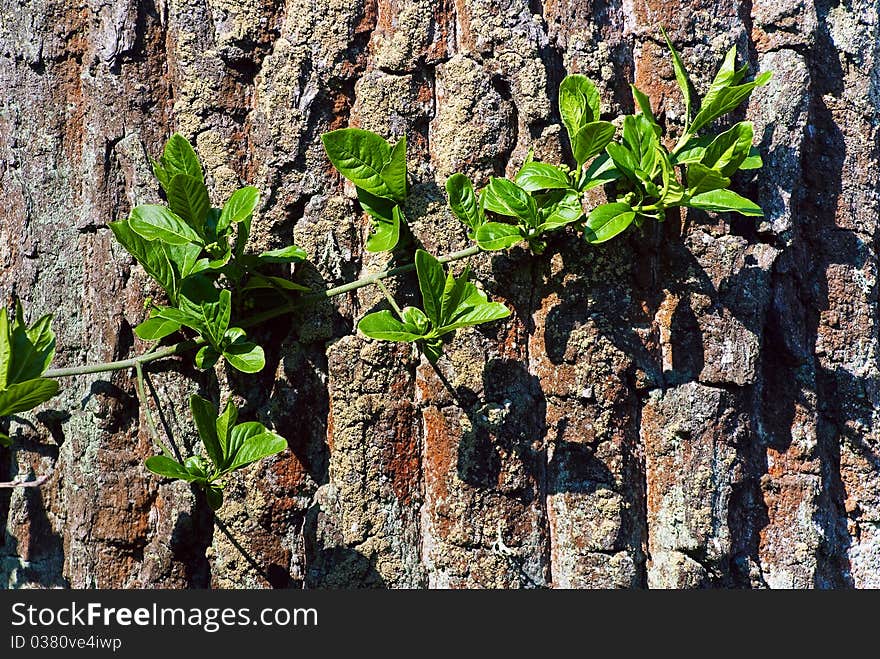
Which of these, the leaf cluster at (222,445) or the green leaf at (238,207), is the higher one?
the green leaf at (238,207)

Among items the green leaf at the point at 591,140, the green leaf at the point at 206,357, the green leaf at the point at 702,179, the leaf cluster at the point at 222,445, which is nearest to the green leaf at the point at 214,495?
the leaf cluster at the point at 222,445

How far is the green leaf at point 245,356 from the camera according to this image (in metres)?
1.24

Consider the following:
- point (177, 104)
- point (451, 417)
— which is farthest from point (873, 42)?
point (177, 104)

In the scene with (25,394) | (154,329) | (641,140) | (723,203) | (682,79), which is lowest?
(25,394)

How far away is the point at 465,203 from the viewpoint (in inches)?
49.1

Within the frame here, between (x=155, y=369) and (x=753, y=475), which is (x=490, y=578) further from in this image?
(x=155, y=369)

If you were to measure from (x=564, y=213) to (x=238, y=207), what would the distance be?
53 cm

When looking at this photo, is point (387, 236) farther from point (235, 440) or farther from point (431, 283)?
point (235, 440)

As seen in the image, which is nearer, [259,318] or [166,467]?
[166,467]

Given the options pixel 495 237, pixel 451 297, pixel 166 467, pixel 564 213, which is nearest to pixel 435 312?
pixel 451 297

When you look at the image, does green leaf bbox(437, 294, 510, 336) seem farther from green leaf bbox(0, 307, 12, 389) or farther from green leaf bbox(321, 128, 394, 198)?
green leaf bbox(0, 307, 12, 389)

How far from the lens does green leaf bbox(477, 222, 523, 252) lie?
123 centimetres

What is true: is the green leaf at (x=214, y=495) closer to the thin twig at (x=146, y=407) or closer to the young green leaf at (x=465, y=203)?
the thin twig at (x=146, y=407)

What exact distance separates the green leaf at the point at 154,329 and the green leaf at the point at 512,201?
557mm
